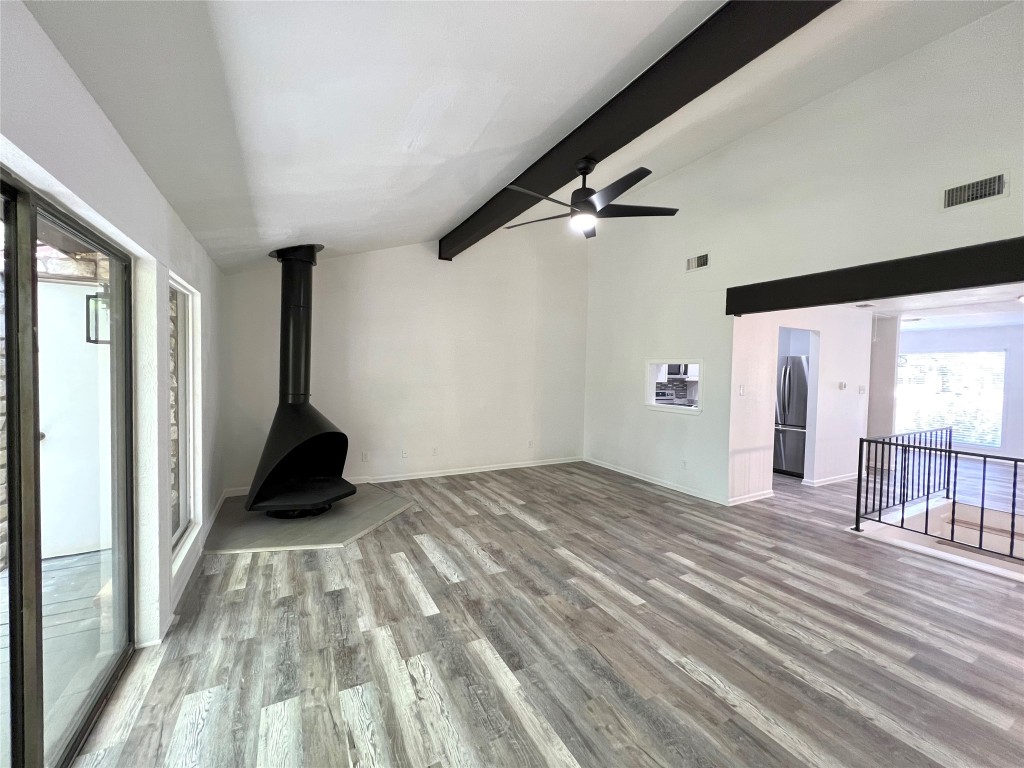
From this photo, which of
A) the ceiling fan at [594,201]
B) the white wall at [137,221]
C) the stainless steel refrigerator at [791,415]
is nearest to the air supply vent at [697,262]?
the ceiling fan at [594,201]

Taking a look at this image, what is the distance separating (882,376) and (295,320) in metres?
8.65

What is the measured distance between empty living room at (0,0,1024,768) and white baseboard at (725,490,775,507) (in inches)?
2.0

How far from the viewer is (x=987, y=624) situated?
8.56 ft

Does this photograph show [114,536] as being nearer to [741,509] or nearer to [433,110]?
[433,110]

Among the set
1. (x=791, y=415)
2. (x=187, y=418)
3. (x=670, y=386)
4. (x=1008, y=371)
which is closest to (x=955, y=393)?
(x=1008, y=371)

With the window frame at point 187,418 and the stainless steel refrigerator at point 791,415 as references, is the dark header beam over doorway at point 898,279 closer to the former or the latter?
the stainless steel refrigerator at point 791,415

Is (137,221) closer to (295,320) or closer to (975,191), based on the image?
(295,320)

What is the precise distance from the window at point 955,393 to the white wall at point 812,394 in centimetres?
242

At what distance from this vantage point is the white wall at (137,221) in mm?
1044

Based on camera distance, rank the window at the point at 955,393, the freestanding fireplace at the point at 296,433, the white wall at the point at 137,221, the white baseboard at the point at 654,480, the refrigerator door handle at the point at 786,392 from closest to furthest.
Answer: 1. the white wall at the point at 137,221
2. the freestanding fireplace at the point at 296,433
3. the white baseboard at the point at 654,480
4. the refrigerator door handle at the point at 786,392
5. the window at the point at 955,393

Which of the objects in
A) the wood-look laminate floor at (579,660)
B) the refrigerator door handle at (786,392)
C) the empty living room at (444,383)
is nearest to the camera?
the empty living room at (444,383)

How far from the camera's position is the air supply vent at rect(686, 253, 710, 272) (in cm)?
500

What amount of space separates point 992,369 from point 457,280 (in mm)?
10436

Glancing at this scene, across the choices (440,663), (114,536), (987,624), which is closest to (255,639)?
(114,536)
